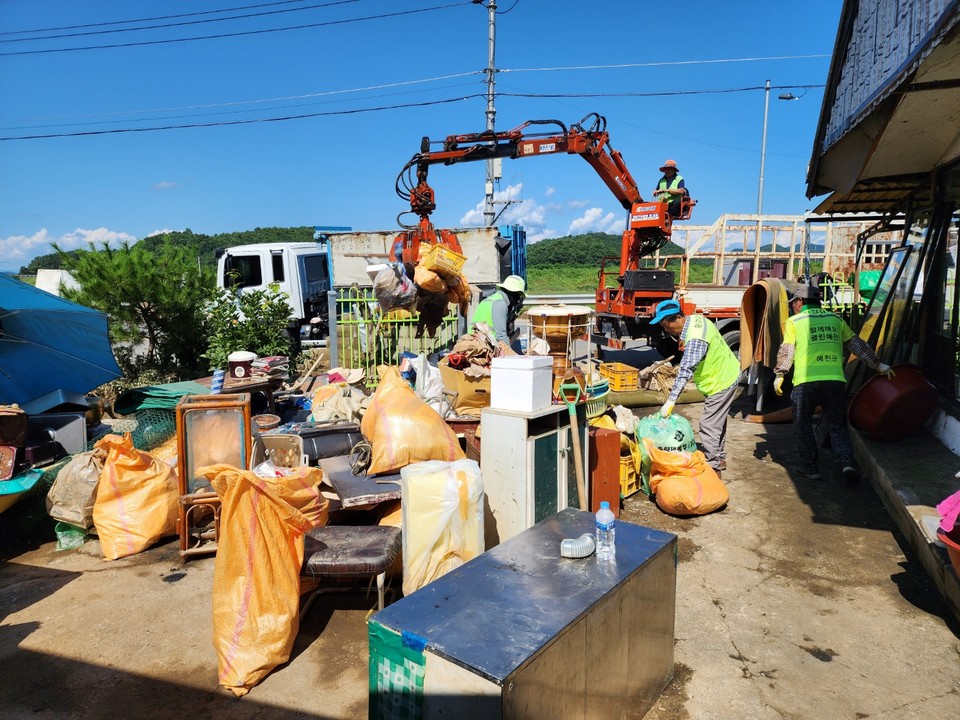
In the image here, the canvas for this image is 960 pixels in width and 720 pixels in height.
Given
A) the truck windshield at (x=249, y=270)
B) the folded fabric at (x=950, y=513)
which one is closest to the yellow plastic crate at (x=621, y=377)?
the folded fabric at (x=950, y=513)

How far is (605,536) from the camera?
9.08 ft

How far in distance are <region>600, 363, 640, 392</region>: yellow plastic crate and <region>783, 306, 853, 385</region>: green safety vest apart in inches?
138

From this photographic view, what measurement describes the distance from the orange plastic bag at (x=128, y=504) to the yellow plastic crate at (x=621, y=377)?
5.98 meters

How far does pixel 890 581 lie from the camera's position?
392 centimetres

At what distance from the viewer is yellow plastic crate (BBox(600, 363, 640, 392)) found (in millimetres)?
8898

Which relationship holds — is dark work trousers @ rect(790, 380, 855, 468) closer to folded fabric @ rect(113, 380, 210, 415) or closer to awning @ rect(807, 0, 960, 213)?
awning @ rect(807, 0, 960, 213)

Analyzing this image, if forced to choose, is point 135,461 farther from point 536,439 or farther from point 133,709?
point 536,439

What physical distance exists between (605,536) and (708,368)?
3.34 m

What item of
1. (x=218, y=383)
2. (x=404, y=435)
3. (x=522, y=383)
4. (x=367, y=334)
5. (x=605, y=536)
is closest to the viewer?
(x=605, y=536)

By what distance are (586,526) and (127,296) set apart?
25.4 ft

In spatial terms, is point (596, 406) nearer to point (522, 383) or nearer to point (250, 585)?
point (522, 383)

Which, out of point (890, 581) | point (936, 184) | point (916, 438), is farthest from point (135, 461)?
point (936, 184)

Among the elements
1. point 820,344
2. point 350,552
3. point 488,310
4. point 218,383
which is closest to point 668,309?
point 820,344

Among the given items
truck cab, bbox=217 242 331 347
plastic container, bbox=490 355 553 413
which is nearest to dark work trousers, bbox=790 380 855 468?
plastic container, bbox=490 355 553 413
